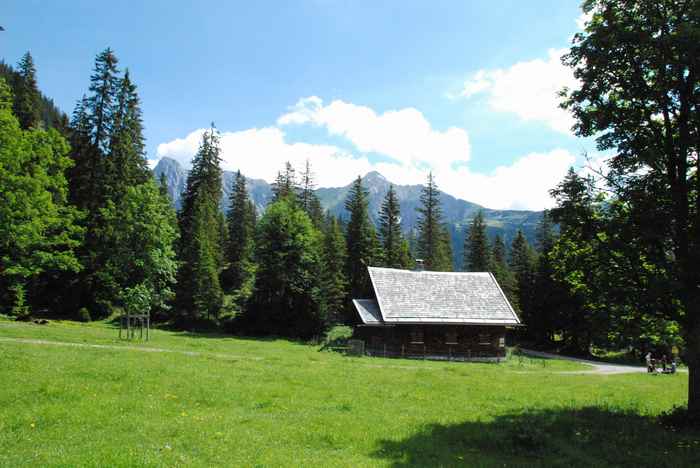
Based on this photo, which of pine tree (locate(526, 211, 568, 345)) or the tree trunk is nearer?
the tree trunk

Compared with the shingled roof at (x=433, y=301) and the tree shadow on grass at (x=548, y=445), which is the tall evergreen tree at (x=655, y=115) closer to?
the tree shadow on grass at (x=548, y=445)

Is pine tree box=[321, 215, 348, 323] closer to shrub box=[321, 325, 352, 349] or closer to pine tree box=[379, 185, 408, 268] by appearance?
shrub box=[321, 325, 352, 349]

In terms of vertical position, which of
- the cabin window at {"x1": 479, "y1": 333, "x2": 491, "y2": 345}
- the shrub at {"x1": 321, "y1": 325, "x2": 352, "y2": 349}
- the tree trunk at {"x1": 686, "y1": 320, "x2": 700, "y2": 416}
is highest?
the tree trunk at {"x1": 686, "y1": 320, "x2": 700, "y2": 416}

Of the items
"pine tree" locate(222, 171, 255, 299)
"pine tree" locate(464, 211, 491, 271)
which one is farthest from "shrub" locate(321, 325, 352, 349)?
"pine tree" locate(464, 211, 491, 271)

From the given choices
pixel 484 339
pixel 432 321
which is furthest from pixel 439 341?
pixel 484 339

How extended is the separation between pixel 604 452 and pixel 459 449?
3.51 meters

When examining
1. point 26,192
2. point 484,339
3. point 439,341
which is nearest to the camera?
point 26,192

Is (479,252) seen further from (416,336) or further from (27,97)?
(27,97)

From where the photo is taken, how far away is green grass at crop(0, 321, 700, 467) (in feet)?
31.4

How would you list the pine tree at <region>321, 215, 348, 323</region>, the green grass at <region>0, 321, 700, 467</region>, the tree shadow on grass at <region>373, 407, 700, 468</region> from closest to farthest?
the green grass at <region>0, 321, 700, 467</region>, the tree shadow on grass at <region>373, 407, 700, 468</region>, the pine tree at <region>321, 215, 348, 323</region>

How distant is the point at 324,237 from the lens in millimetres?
65750

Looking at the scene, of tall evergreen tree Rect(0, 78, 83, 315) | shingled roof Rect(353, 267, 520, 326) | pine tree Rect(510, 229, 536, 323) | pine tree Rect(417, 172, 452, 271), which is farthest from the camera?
pine tree Rect(417, 172, 452, 271)

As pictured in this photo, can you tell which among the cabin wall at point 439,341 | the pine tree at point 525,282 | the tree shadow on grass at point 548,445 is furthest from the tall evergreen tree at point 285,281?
the tree shadow on grass at point 548,445

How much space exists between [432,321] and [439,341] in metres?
2.09
